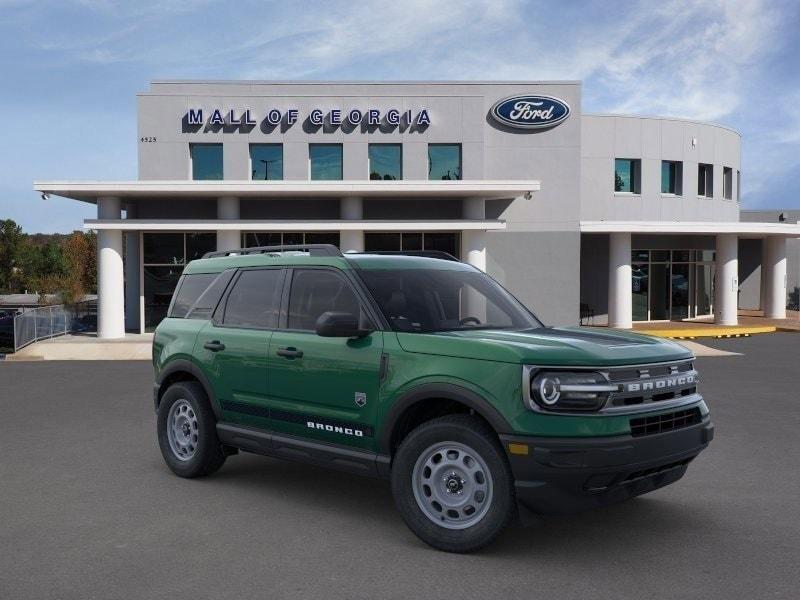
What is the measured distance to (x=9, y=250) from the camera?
226 ft

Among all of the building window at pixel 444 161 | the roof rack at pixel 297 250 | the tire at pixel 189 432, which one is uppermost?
the building window at pixel 444 161

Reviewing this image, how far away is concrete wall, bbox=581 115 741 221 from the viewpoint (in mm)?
31328

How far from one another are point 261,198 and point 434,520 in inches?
918

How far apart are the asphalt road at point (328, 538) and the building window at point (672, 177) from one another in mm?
25616

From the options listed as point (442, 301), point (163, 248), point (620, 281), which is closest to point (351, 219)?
point (163, 248)

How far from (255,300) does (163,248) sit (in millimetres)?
21841

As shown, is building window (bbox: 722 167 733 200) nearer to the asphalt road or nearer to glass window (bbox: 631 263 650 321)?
glass window (bbox: 631 263 650 321)

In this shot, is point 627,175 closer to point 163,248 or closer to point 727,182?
point 727,182

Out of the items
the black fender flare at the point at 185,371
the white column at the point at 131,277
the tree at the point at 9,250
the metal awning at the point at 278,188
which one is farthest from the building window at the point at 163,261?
the tree at the point at 9,250

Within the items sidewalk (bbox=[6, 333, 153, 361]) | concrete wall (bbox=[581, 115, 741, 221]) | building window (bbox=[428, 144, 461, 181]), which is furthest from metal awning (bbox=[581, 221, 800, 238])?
sidewalk (bbox=[6, 333, 153, 361])

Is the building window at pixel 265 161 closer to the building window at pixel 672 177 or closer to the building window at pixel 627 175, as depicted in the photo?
the building window at pixel 627 175

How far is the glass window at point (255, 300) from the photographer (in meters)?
6.68

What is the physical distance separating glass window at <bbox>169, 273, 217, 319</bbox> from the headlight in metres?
3.75

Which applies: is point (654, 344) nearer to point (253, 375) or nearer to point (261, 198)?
point (253, 375)
